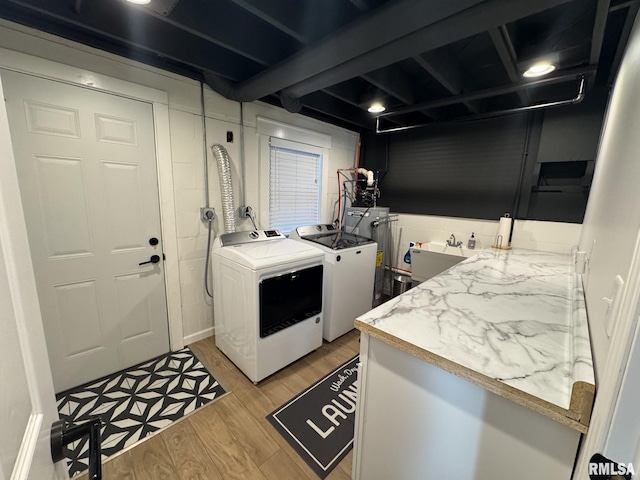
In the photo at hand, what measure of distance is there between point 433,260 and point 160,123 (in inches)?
113

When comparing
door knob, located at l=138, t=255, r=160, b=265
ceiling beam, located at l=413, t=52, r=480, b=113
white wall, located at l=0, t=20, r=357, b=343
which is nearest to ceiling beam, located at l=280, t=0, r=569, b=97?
ceiling beam, located at l=413, t=52, r=480, b=113

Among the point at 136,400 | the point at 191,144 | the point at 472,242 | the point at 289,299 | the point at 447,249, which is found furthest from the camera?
the point at 447,249

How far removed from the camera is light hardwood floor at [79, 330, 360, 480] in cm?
140

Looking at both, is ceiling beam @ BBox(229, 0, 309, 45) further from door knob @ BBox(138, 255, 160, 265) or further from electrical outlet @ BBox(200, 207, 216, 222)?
door knob @ BBox(138, 255, 160, 265)

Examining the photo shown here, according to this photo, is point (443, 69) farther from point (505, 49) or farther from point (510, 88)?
point (510, 88)

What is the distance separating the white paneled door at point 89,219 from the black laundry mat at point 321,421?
1391 mm

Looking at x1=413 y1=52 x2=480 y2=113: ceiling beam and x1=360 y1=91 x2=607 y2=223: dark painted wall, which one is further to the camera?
x1=360 y1=91 x2=607 y2=223: dark painted wall

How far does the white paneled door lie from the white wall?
0.17 meters

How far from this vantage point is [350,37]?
1.49 meters

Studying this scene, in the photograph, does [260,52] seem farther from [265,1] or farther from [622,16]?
[622,16]

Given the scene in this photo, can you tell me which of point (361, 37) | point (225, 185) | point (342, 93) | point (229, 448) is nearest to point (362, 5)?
point (361, 37)

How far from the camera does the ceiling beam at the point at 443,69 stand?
6.05 ft

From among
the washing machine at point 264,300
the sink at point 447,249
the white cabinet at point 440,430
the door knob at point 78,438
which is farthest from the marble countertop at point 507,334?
the sink at point 447,249

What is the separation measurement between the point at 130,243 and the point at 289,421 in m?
1.79
